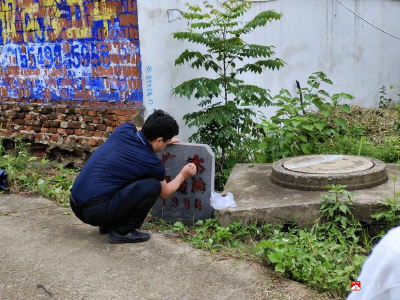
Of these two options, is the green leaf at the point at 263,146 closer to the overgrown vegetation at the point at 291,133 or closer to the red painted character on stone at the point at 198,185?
the overgrown vegetation at the point at 291,133

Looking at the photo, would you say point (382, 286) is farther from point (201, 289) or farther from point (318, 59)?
point (318, 59)

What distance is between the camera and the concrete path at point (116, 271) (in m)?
3.29

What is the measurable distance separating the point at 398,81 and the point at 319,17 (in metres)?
2.58

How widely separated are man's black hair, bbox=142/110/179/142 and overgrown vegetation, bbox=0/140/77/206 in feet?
5.33

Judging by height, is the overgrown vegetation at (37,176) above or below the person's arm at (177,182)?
below

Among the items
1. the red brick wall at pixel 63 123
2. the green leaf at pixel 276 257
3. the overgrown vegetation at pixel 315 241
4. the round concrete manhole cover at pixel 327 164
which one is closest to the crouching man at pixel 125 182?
the overgrown vegetation at pixel 315 241

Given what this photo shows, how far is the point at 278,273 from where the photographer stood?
350 centimetres

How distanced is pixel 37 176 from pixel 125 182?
2447mm

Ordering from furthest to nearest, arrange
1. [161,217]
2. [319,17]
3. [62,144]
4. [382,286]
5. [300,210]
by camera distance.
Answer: [319,17] → [62,144] → [161,217] → [300,210] → [382,286]

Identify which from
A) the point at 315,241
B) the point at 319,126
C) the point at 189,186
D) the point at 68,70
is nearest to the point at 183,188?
the point at 189,186

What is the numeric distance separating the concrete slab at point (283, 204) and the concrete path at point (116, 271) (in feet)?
2.01

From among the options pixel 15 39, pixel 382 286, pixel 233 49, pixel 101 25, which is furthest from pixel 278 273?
pixel 15 39

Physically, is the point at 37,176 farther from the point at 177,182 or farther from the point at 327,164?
the point at 327,164

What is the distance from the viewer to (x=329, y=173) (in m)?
4.74
